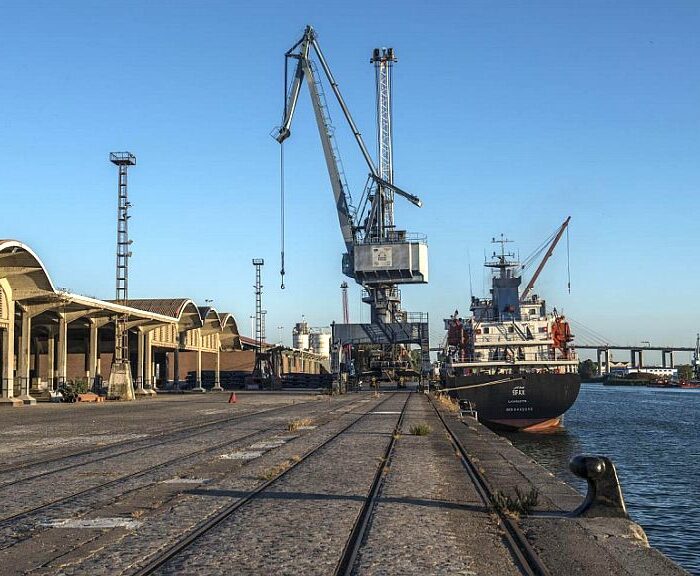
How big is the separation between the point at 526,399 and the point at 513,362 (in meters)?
3.72

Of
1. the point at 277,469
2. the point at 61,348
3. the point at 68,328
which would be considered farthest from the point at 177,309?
the point at 277,469

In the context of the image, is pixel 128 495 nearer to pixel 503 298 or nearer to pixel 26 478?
pixel 26 478

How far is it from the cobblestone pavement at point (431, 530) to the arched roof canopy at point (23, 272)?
117ft

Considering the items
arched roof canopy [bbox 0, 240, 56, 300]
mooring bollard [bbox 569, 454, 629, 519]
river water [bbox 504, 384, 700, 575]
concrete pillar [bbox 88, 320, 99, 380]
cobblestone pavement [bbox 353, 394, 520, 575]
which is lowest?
river water [bbox 504, 384, 700, 575]

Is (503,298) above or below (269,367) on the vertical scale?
above

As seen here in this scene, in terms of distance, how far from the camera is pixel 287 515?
9820 mm

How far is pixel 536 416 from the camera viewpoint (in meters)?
44.9

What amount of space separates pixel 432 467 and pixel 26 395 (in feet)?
135

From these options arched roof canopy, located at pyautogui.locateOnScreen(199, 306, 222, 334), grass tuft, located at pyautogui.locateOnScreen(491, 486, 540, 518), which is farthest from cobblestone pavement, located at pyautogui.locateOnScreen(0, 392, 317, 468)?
arched roof canopy, located at pyautogui.locateOnScreen(199, 306, 222, 334)

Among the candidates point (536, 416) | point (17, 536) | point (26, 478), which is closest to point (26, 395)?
point (536, 416)

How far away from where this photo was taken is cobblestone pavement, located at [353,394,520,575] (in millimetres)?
7301

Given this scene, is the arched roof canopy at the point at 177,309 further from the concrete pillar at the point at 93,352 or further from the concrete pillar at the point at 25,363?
the concrete pillar at the point at 25,363

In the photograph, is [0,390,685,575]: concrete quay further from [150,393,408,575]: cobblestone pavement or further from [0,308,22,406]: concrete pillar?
[0,308,22,406]: concrete pillar

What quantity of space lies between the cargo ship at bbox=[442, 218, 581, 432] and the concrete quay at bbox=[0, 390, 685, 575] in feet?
85.1
